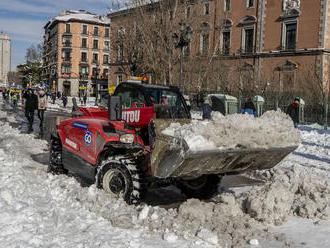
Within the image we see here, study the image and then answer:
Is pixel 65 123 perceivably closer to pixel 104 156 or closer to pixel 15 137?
pixel 104 156

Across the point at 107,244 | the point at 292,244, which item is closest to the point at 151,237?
the point at 107,244

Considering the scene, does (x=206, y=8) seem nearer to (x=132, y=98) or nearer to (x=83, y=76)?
(x=132, y=98)

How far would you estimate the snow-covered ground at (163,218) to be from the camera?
5.70 meters

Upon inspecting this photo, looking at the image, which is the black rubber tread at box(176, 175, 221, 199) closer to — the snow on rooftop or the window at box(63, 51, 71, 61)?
the snow on rooftop

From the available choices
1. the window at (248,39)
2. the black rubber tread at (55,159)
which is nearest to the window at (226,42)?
the window at (248,39)

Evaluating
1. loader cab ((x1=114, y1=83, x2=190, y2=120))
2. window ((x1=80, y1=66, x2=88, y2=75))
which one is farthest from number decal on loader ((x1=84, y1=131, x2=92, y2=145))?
window ((x1=80, y1=66, x2=88, y2=75))

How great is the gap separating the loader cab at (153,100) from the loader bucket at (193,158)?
3.18 ft

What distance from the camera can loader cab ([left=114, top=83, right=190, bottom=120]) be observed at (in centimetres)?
773

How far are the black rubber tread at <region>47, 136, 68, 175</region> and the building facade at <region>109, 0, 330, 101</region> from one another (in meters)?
24.7

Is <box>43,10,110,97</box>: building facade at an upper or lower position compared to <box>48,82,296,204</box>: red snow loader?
upper

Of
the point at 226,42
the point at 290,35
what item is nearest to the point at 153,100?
the point at 290,35

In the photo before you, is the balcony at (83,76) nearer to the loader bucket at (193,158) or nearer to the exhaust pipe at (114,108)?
the exhaust pipe at (114,108)

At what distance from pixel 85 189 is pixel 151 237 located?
2.34 metres

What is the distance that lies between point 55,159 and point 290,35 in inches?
1669
